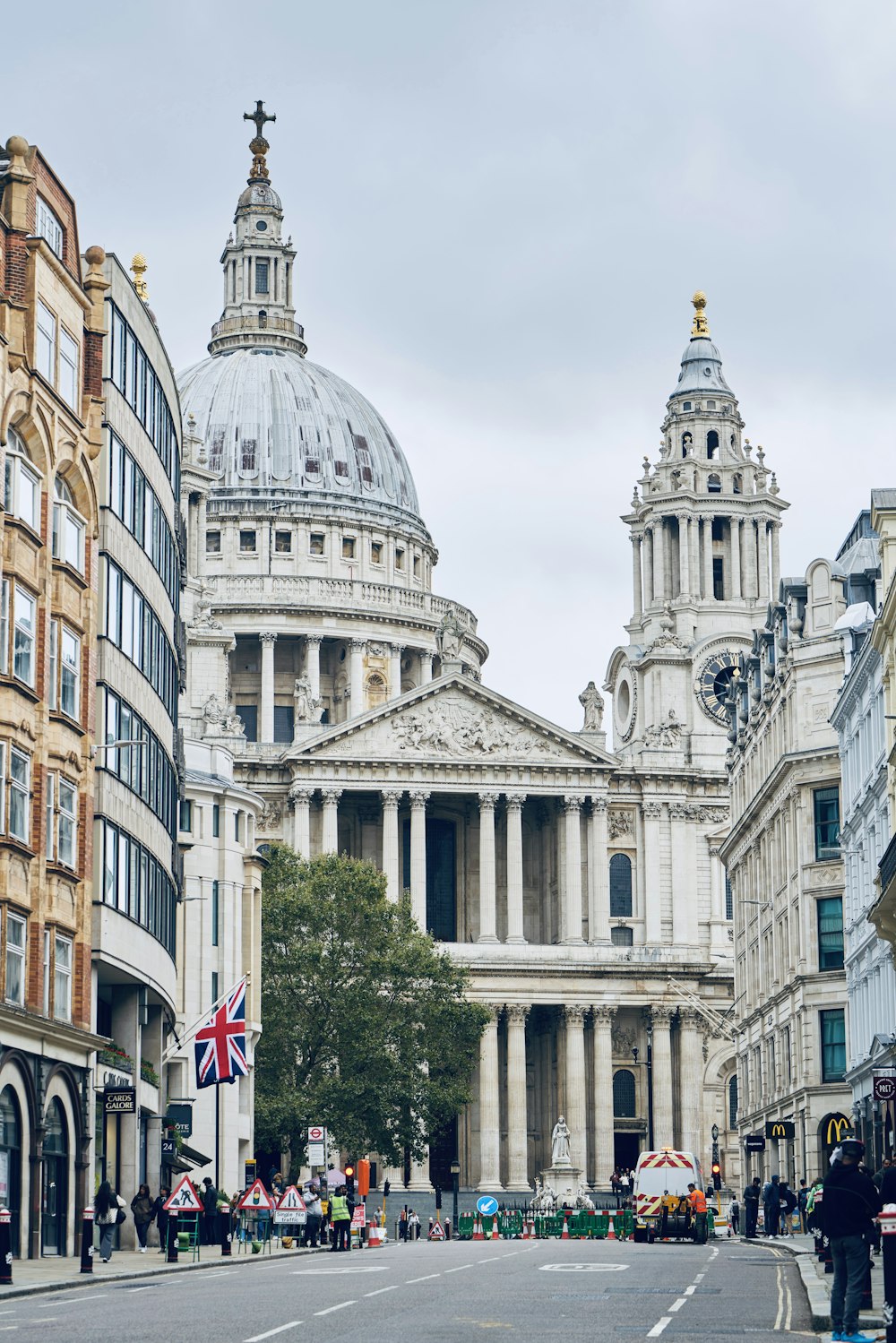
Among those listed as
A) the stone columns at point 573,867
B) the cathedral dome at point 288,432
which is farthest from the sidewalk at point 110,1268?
the cathedral dome at point 288,432

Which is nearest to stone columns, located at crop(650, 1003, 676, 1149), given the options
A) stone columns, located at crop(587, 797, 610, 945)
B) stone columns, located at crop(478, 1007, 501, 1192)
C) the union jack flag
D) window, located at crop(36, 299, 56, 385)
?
stone columns, located at crop(587, 797, 610, 945)

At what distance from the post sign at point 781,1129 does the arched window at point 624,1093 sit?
1744 inches

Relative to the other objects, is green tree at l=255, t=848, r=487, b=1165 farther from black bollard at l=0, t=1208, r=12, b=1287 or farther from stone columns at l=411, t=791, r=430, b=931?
black bollard at l=0, t=1208, r=12, b=1287

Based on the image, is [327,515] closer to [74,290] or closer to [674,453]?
[674,453]

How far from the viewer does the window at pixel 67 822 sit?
177 feet

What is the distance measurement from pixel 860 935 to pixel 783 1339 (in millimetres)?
47626

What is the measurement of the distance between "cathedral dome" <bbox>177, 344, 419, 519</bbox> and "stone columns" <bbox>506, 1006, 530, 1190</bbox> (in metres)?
47.4

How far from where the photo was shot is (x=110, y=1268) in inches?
1836

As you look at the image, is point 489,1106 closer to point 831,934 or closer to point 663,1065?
point 663,1065

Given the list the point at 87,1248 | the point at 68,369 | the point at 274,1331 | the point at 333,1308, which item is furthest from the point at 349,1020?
the point at 274,1331

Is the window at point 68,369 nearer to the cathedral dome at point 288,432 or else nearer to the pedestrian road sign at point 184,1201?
the pedestrian road sign at point 184,1201

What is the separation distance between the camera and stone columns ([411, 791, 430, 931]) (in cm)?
13152

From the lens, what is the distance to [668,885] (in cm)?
13900

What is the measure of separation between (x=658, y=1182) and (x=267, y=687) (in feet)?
289
